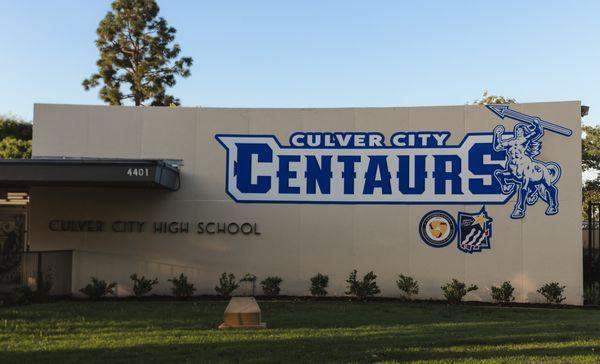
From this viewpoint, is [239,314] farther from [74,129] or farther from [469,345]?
[74,129]

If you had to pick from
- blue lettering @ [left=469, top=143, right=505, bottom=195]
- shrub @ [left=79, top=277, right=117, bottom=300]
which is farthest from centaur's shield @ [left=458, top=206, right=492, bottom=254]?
shrub @ [left=79, top=277, right=117, bottom=300]

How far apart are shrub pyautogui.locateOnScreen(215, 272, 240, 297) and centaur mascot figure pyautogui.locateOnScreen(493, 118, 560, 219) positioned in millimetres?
7331

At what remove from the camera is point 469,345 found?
30.8 feet

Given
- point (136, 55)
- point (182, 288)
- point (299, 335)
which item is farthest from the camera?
point (136, 55)

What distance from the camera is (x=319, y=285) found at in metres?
16.0

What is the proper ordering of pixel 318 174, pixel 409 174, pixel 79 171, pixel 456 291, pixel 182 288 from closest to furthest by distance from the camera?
pixel 79 171 < pixel 456 291 < pixel 182 288 < pixel 409 174 < pixel 318 174

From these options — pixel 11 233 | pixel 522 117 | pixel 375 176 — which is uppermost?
pixel 522 117

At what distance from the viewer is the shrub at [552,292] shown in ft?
50.3

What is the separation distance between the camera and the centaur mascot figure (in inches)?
623

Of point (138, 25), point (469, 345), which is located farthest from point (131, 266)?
point (138, 25)

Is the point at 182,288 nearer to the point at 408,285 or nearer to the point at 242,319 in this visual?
the point at 242,319

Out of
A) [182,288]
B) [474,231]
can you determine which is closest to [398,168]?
[474,231]

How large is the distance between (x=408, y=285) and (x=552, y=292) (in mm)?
3510

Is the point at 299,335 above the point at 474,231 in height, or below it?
below
